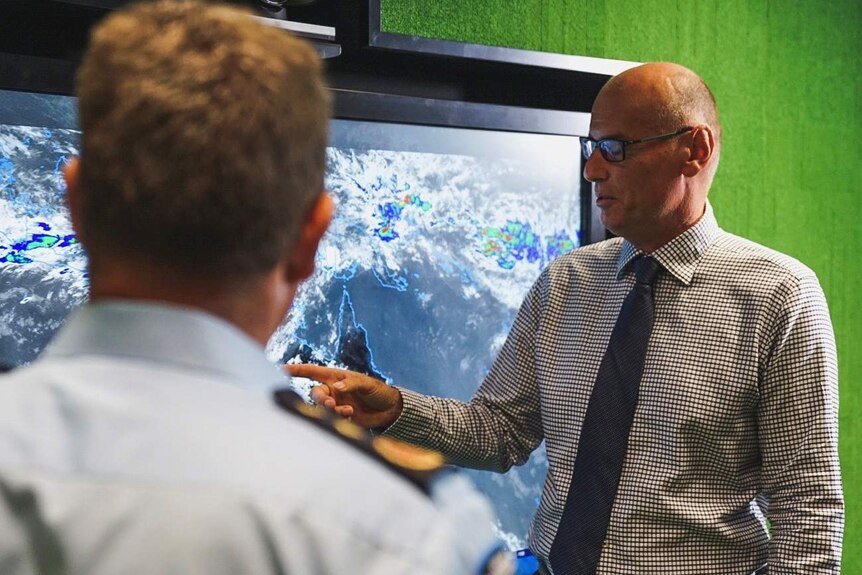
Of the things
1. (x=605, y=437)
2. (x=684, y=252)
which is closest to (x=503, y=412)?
(x=605, y=437)

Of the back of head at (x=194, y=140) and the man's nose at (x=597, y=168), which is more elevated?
the back of head at (x=194, y=140)

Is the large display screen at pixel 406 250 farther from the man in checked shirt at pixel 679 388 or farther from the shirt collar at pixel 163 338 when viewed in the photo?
the shirt collar at pixel 163 338

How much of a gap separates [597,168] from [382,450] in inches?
58.0

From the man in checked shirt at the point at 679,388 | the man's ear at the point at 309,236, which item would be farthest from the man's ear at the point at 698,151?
the man's ear at the point at 309,236

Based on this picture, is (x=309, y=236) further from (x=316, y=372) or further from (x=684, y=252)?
(x=684, y=252)

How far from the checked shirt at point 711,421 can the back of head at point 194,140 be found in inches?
53.4

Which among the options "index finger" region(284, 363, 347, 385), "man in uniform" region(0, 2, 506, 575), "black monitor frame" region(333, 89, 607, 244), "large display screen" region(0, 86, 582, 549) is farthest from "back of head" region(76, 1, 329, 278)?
"black monitor frame" region(333, 89, 607, 244)

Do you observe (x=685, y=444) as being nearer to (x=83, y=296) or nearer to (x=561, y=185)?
(x=561, y=185)

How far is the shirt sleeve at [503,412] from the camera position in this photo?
2119 mm

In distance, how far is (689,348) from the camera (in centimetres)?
197

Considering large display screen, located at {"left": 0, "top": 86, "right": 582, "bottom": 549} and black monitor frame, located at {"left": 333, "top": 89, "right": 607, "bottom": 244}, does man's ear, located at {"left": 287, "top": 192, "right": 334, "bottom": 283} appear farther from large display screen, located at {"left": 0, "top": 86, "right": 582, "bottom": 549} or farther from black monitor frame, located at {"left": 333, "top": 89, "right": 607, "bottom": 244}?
black monitor frame, located at {"left": 333, "top": 89, "right": 607, "bottom": 244}

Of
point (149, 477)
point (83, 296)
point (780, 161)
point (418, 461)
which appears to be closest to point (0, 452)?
point (149, 477)

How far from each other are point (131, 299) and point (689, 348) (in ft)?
4.83

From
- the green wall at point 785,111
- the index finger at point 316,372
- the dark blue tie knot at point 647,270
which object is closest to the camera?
the index finger at point 316,372
